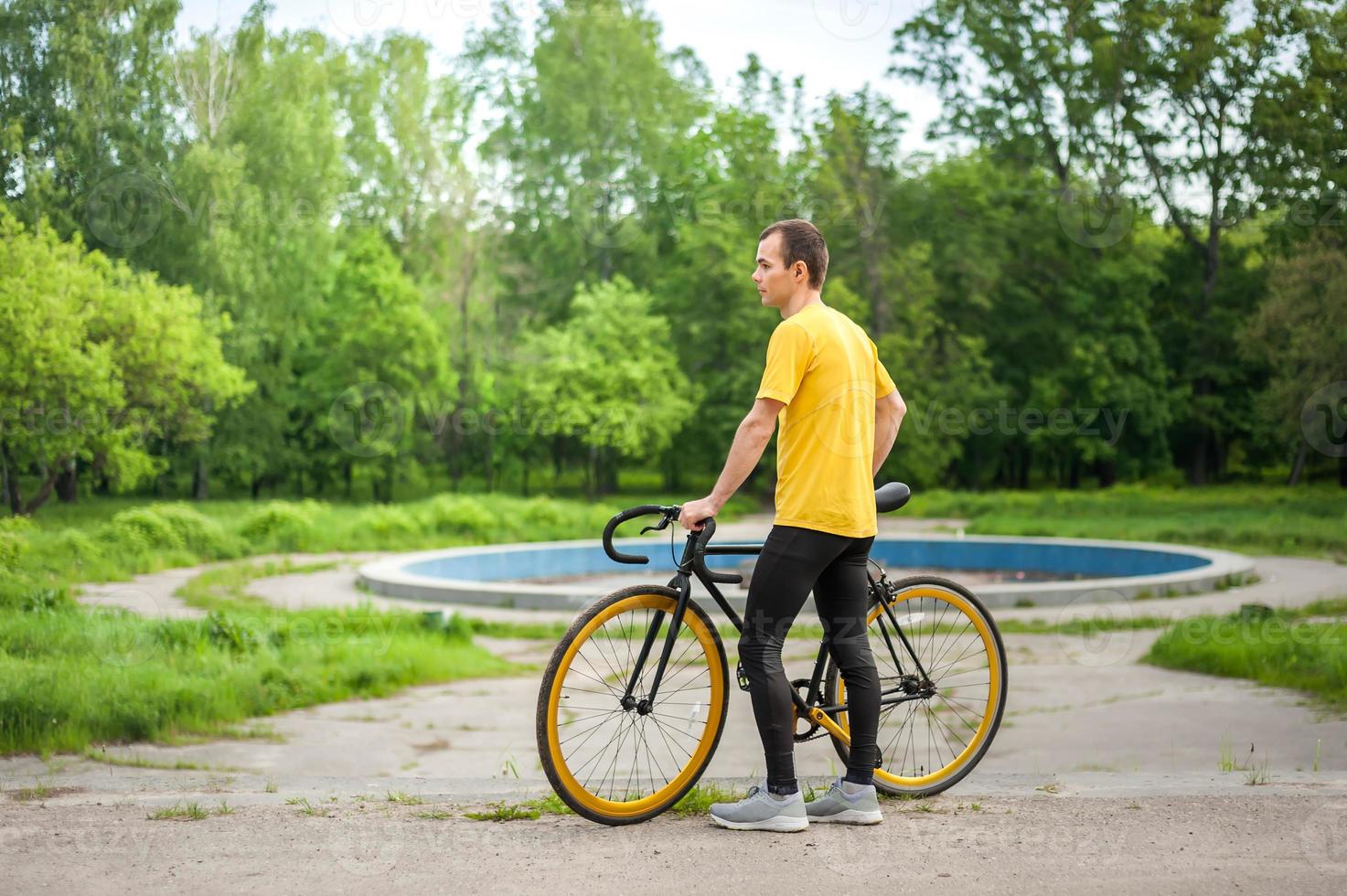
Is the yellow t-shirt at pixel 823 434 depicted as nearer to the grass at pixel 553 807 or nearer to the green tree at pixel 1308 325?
the grass at pixel 553 807

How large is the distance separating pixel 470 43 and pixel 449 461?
13.4m

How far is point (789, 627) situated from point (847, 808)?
24.6 inches

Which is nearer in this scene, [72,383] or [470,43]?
[72,383]

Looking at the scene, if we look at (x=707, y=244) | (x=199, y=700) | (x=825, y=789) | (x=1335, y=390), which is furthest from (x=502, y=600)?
(x=707, y=244)

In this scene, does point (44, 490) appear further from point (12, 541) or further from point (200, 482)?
point (200, 482)

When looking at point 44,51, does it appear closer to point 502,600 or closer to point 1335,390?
point 502,600

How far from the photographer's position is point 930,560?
70.4 ft

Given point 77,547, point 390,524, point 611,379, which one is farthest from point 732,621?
point 611,379

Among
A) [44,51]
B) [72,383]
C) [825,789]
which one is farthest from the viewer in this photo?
[72,383]

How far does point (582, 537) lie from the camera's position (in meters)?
23.4

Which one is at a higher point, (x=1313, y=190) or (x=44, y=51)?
(x=1313, y=190)

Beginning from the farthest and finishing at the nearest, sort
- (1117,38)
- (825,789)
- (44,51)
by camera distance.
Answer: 1. (1117,38)
2. (44,51)
3. (825,789)

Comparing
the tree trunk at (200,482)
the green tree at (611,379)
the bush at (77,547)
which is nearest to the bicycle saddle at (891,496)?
the bush at (77,547)

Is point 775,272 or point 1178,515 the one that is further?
point 1178,515
